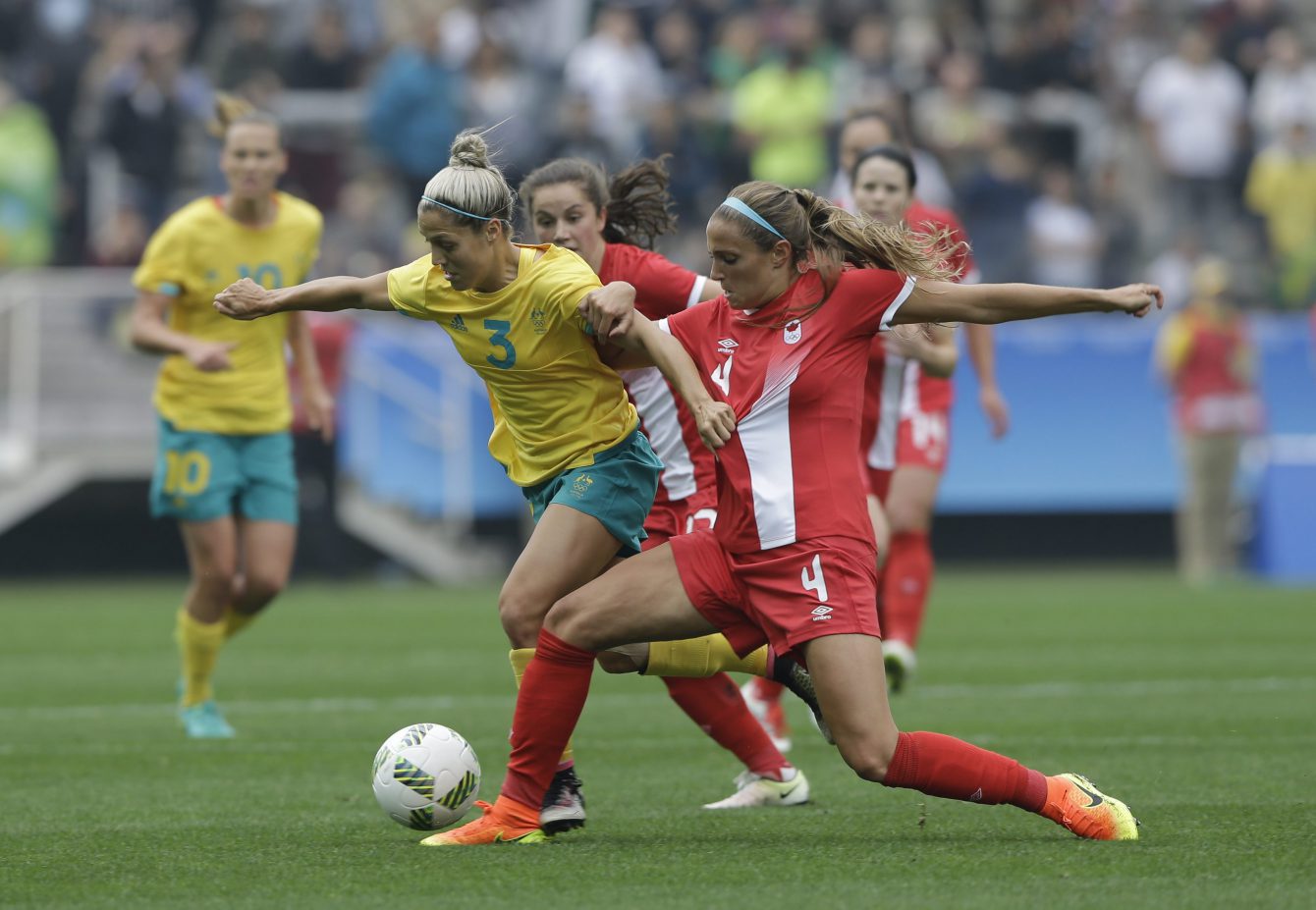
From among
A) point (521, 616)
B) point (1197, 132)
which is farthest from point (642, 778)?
point (1197, 132)

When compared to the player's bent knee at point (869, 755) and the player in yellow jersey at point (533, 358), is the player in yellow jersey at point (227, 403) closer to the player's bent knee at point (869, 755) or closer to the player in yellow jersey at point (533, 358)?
the player in yellow jersey at point (533, 358)

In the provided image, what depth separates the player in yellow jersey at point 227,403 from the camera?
8766 millimetres

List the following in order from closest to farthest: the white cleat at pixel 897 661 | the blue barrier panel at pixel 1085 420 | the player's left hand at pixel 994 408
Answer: the white cleat at pixel 897 661, the player's left hand at pixel 994 408, the blue barrier panel at pixel 1085 420

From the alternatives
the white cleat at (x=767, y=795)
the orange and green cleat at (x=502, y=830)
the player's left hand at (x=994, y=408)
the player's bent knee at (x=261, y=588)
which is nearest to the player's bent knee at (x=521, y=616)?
the orange and green cleat at (x=502, y=830)

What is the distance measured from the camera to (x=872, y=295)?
5.78m

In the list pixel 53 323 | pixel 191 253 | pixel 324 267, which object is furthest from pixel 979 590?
pixel 191 253

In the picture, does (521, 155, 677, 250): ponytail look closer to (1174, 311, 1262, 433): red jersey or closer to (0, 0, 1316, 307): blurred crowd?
(0, 0, 1316, 307): blurred crowd

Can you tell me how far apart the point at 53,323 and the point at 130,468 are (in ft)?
4.70

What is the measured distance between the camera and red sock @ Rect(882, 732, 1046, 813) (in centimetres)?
552

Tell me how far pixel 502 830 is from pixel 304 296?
1.68 m

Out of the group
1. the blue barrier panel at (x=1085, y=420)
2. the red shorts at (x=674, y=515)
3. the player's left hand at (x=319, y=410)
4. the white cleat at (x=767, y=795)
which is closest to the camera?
the white cleat at (x=767, y=795)

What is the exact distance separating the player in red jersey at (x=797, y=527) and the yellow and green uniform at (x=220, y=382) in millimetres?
3413

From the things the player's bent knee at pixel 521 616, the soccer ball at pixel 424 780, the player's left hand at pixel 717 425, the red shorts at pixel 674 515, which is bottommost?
the soccer ball at pixel 424 780

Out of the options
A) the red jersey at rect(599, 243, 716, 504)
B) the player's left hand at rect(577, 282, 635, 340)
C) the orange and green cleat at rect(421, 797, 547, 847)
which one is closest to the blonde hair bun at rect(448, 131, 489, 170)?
the player's left hand at rect(577, 282, 635, 340)
